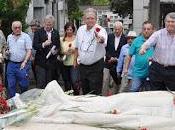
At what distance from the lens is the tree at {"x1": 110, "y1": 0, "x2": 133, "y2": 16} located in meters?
33.5

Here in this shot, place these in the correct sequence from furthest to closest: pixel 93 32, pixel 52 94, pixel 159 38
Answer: pixel 93 32, pixel 159 38, pixel 52 94

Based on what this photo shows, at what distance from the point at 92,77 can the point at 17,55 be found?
1.86m

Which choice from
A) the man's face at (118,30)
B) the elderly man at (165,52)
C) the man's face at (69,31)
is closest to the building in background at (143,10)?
the man's face at (69,31)

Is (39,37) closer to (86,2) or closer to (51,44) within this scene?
(51,44)

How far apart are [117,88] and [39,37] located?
6.25ft

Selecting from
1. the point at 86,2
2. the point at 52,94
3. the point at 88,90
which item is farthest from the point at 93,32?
the point at 86,2

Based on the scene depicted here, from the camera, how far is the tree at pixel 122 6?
33500 millimetres

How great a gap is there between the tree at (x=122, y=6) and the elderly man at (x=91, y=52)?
75.5 feet

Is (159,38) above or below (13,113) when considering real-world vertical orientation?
above

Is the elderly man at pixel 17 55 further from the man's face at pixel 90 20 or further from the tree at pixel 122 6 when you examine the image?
the tree at pixel 122 6

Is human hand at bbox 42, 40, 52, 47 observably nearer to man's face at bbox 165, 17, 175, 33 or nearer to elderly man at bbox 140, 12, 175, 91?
elderly man at bbox 140, 12, 175, 91

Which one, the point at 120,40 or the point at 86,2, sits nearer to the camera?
the point at 120,40

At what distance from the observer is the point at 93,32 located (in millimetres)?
10141

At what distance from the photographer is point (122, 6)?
33656mm
